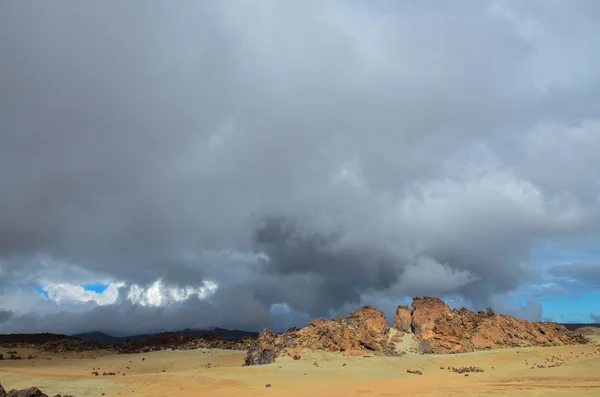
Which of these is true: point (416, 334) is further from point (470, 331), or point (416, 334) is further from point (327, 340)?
point (327, 340)

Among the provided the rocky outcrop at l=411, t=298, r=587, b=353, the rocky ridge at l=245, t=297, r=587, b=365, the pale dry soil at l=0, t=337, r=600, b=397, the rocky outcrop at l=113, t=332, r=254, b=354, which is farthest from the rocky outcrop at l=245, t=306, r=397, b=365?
the rocky outcrop at l=113, t=332, r=254, b=354

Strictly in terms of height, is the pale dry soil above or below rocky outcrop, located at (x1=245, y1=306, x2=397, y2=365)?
below

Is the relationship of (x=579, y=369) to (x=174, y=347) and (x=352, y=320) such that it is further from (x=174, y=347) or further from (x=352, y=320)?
(x=174, y=347)

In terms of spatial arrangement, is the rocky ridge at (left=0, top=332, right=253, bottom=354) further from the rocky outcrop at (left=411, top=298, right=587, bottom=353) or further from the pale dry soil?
the pale dry soil

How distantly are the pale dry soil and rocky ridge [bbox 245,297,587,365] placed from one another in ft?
7.36

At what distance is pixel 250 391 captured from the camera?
26.0 m

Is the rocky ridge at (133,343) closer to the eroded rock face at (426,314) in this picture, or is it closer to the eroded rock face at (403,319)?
the eroded rock face at (403,319)

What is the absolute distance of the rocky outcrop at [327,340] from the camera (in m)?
41.8

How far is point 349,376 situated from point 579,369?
16624 mm

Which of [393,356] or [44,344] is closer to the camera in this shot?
[393,356]

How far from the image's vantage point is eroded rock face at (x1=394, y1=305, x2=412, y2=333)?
4794 centimetres

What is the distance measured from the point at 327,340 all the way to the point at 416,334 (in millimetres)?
10722

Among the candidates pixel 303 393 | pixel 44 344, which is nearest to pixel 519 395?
pixel 303 393

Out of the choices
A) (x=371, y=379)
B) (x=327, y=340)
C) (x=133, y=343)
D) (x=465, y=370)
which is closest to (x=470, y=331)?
(x=465, y=370)
